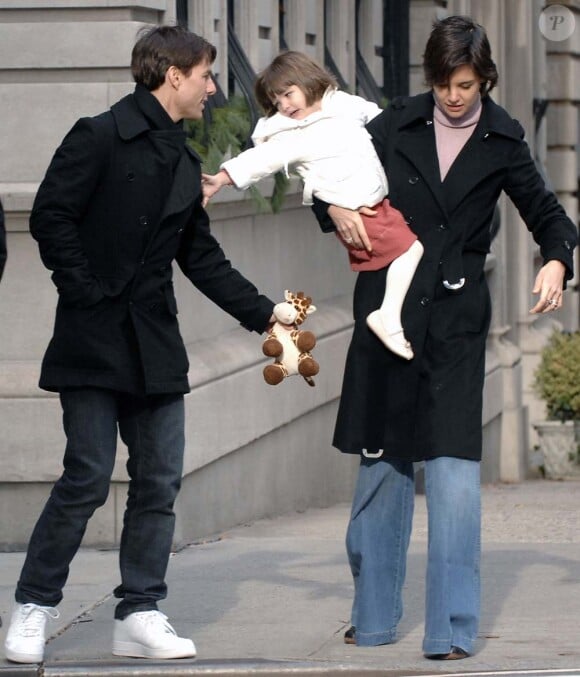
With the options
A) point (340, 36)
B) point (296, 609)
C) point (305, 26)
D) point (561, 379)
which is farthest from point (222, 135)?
point (561, 379)

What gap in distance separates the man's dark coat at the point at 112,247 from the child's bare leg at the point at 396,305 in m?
0.63

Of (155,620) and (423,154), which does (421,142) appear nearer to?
(423,154)

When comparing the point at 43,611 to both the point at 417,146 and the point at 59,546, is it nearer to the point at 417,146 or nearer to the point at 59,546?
the point at 59,546

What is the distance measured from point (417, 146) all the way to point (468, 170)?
0.17 meters

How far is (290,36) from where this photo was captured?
1189 centimetres

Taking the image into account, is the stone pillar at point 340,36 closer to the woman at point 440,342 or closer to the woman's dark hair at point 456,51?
the woman at point 440,342

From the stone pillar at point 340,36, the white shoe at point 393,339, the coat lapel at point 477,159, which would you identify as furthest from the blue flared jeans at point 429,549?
the stone pillar at point 340,36

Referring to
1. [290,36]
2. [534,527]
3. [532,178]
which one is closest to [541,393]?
[290,36]

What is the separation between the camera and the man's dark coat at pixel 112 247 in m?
5.52

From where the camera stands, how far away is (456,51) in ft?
18.1

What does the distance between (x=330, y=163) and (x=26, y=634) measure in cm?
172

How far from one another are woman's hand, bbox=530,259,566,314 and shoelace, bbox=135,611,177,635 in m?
1.50

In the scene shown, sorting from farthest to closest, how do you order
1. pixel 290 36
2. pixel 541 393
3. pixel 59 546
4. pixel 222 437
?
pixel 541 393 → pixel 290 36 → pixel 222 437 → pixel 59 546

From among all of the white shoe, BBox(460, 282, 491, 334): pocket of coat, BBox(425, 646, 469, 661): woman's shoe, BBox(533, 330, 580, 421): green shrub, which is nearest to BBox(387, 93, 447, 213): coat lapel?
BBox(460, 282, 491, 334): pocket of coat
